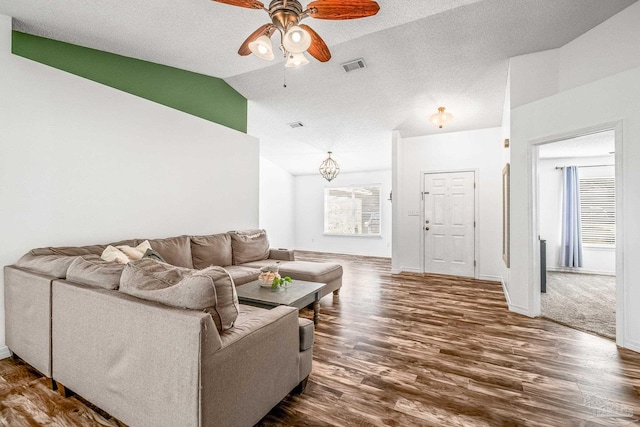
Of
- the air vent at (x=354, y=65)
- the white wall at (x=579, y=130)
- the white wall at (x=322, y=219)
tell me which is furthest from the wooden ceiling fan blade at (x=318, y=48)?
the white wall at (x=322, y=219)

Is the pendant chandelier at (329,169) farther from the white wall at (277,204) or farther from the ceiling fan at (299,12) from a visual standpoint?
the ceiling fan at (299,12)

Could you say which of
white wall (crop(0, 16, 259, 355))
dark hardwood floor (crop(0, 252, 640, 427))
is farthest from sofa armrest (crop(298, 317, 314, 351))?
white wall (crop(0, 16, 259, 355))

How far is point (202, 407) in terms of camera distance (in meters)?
1.21

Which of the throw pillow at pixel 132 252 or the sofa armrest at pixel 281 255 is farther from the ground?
the throw pillow at pixel 132 252

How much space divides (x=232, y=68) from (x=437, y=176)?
4090 mm

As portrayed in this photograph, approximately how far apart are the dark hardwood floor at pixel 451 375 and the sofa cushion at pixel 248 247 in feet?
4.38

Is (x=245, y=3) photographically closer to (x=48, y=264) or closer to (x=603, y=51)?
(x=48, y=264)

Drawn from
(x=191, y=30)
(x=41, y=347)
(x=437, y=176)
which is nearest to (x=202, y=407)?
(x=41, y=347)

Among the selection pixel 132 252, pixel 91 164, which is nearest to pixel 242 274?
pixel 132 252

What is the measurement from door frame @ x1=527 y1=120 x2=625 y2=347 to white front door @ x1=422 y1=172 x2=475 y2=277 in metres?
2.04

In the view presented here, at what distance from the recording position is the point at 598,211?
19.4 ft

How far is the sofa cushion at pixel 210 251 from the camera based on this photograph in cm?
372

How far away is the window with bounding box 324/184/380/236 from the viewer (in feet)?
26.9

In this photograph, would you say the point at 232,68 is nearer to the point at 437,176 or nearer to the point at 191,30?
the point at 191,30
